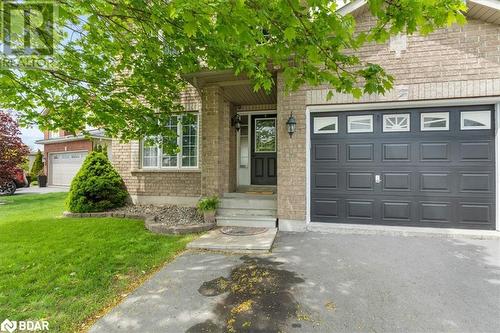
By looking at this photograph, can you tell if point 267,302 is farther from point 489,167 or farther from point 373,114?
point 489,167

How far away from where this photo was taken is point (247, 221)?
235 inches

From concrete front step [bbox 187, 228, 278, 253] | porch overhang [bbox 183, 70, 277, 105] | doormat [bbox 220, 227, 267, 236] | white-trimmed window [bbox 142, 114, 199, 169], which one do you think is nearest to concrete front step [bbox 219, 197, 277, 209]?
doormat [bbox 220, 227, 267, 236]

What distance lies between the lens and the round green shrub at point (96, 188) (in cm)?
→ 729

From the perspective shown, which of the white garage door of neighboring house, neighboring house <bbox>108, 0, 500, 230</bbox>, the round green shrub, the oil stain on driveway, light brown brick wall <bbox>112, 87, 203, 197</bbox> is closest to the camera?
the oil stain on driveway

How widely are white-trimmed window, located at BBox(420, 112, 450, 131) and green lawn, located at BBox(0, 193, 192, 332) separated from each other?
18.4 feet

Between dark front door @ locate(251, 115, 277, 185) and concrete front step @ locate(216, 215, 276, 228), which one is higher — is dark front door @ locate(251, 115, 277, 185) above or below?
above

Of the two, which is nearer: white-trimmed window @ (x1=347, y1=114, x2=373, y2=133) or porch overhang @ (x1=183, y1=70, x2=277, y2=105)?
white-trimmed window @ (x1=347, y1=114, x2=373, y2=133)

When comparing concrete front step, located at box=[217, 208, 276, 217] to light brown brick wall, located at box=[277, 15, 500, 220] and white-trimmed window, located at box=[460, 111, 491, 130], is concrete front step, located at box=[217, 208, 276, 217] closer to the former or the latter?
light brown brick wall, located at box=[277, 15, 500, 220]

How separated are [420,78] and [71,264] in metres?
7.33

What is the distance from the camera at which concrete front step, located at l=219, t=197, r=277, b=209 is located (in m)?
6.15

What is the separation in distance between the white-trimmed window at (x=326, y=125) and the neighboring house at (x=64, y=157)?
14.8 m

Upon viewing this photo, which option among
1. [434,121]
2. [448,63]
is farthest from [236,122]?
[448,63]

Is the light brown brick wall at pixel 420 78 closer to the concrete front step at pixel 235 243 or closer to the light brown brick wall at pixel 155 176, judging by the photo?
the concrete front step at pixel 235 243

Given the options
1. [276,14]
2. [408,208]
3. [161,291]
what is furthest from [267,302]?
[408,208]
